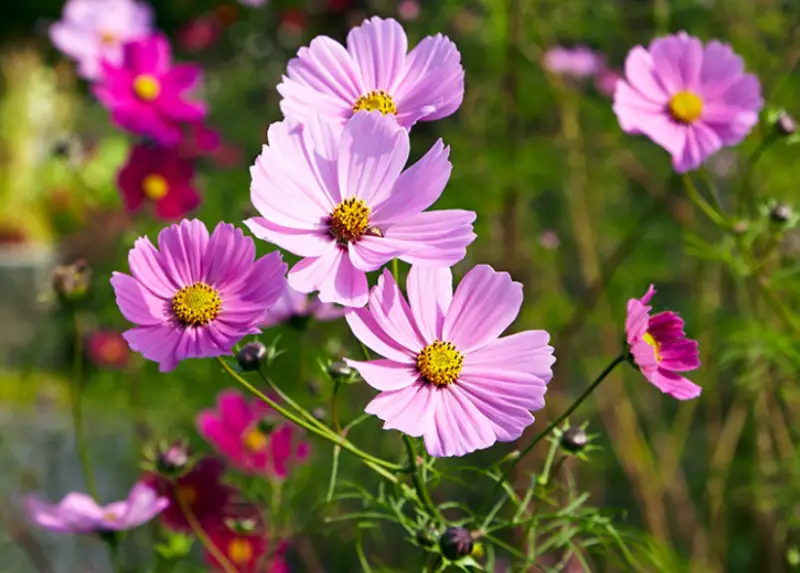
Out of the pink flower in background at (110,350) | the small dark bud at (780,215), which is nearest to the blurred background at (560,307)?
the pink flower in background at (110,350)

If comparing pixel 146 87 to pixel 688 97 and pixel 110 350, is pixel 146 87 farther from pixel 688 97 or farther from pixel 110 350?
pixel 110 350

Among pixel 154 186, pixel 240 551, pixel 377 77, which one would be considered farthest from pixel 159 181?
pixel 377 77

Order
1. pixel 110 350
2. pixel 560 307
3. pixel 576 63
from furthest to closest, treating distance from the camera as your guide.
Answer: pixel 110 350 < pixel 576 63 < pixel 560 307

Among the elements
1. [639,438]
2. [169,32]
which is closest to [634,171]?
[639,438]

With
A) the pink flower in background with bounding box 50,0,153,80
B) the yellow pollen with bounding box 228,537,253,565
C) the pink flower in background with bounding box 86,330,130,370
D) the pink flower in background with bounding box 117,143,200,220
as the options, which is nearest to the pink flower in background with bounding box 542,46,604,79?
the pink flower in background with bounding box 50,0,153,80

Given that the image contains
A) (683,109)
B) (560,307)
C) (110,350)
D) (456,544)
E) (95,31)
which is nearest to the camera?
(456,544)

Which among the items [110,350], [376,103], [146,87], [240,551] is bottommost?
[110,350]

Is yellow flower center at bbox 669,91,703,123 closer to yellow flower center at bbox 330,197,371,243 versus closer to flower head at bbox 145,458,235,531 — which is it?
yellow flower center at bbox 330,197,371,243
